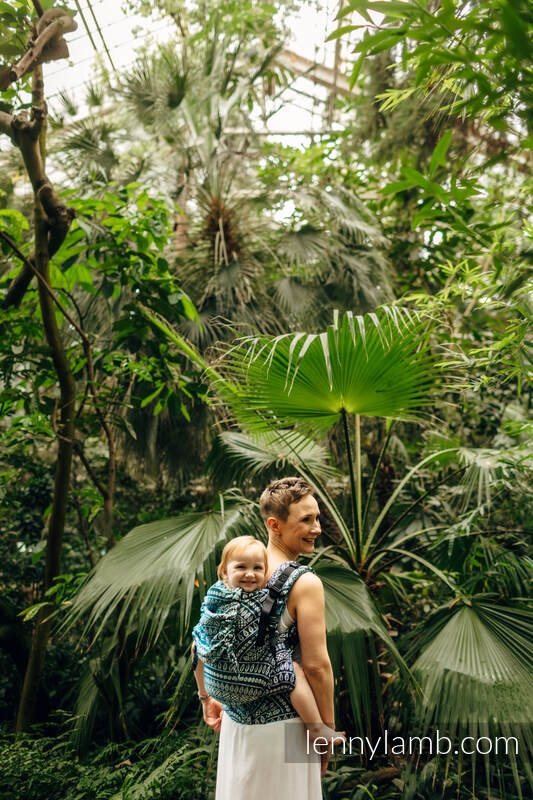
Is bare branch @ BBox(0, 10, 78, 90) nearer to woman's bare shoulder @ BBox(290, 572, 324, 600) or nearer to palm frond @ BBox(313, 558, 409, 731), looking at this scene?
woman's bare shoulder @ BBox(290, 572, 324, 600)

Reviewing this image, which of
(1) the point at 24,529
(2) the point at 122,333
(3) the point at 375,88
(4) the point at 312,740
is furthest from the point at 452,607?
(3) the point at 375,88

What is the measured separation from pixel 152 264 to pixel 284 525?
1.60 metres

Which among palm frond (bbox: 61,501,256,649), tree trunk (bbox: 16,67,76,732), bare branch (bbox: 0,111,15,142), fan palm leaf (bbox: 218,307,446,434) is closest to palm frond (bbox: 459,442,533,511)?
fan palm leaf (bbox: 218,307,446,434)

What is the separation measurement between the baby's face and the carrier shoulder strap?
3cm

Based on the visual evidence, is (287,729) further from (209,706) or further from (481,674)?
(481,674)

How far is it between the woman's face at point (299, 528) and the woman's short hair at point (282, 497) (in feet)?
0.04

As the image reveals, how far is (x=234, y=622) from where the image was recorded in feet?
4.22

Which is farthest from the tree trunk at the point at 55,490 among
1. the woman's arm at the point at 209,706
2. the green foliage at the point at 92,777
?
the woman's arm at the point at 209,706

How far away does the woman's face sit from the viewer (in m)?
1.45

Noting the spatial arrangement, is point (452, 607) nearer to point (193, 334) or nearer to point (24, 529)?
point (193, 334)

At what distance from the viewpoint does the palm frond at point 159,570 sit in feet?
6.31

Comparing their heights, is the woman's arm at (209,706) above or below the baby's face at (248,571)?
below

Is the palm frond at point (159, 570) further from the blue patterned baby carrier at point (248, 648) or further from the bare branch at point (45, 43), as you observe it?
the bare branch at point (45, 43)

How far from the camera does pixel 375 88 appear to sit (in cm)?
525
